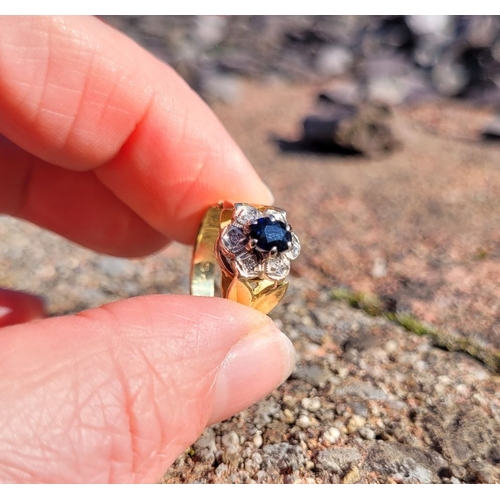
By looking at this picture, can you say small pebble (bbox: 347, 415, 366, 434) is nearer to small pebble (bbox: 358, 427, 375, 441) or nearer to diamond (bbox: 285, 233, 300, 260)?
small pebble (bbox: 358, 427, 375, 441)

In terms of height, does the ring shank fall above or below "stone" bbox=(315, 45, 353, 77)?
above

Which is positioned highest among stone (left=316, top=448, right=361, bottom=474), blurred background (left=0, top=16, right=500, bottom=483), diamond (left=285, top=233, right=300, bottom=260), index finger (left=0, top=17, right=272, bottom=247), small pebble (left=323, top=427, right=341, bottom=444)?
index finger (left=0, top=17, right=272, bottom=247)

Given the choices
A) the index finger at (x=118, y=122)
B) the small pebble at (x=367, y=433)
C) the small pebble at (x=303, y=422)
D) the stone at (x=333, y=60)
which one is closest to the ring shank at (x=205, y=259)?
the index finger at (x=118, y=122)

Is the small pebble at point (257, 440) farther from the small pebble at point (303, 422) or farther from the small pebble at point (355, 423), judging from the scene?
the small pebble at point (355, 423)

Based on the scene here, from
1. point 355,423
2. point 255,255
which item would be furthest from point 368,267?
point 355,423

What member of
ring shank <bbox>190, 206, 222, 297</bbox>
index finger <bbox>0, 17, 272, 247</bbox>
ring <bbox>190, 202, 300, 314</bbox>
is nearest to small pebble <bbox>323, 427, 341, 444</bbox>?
ring <bbox>190, 202, 300, 314</bbox>

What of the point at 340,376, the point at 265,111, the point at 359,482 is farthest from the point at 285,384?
the point at 265,111

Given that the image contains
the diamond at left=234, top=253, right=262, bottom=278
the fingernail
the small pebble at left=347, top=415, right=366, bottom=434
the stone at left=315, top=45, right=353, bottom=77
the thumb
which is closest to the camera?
the thumb

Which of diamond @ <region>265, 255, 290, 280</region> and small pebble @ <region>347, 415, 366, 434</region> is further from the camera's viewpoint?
diamond @ <region>265, 255, 290, 280</region>
